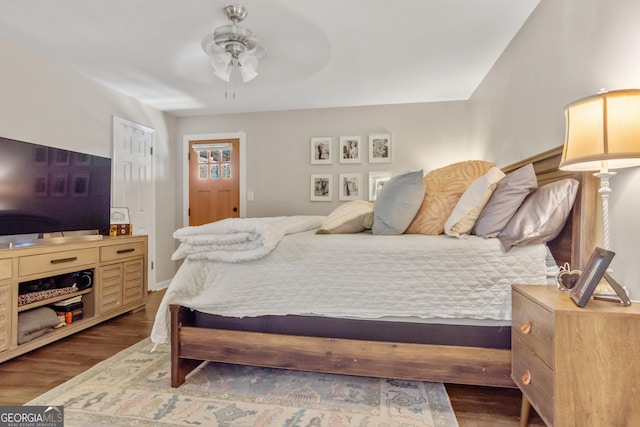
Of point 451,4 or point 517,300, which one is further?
point 451,4

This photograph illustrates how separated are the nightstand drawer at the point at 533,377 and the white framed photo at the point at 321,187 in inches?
115

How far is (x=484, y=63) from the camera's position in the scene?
2.88 m

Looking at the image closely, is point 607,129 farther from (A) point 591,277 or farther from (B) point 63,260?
(B) point 63,260

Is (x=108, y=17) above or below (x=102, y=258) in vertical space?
above

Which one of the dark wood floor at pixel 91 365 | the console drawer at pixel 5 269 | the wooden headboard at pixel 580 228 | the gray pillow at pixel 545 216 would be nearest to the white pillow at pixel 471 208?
the gray pillow at pixel 545 216

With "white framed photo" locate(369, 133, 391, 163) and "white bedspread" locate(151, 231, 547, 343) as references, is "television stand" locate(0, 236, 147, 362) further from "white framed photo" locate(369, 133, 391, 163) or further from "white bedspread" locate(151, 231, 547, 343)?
"white framed photo" locate(369, 133, 391, 163)

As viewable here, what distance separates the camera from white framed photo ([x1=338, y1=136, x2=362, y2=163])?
405cm

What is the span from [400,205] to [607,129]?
98cm

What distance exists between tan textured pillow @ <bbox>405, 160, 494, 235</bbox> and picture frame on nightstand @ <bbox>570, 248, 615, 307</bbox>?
0.77m

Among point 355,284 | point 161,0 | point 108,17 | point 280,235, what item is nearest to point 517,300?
point 355,284

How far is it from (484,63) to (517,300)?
237 cm

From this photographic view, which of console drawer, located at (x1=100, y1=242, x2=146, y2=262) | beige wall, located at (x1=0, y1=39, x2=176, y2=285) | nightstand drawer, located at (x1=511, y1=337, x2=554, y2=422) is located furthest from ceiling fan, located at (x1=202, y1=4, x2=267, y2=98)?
nightstand drawer, located at (x1=511, y1=337, x2=554, y2=422)

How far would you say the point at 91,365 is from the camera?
2018 mm

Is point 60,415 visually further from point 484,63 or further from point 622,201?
point 484,63
